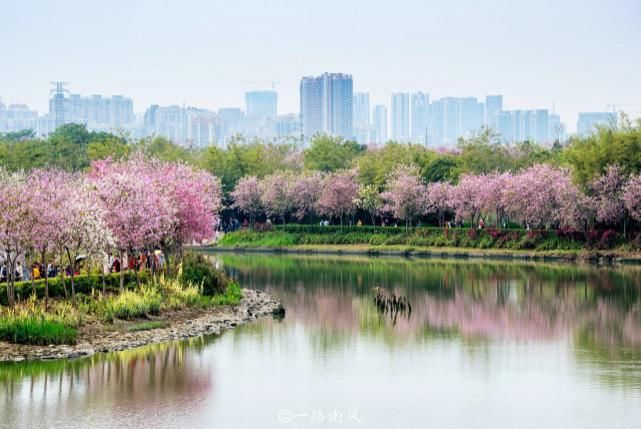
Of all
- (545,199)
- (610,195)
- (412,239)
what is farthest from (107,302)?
(412,239)

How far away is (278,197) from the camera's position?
95375 mm

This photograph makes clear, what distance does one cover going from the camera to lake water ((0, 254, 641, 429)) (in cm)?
2522

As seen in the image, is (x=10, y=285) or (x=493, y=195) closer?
(x=10, y=285)

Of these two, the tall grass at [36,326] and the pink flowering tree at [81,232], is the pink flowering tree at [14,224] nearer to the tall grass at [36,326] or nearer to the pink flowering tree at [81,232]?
the pink flowering tree at [81,232]

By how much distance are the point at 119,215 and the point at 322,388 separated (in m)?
15.3

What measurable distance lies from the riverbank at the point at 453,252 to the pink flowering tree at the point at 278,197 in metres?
6.10

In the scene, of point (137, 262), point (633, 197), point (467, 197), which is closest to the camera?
point (137, 262)

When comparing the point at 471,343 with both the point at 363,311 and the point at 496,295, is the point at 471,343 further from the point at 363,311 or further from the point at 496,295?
the point at 496,295

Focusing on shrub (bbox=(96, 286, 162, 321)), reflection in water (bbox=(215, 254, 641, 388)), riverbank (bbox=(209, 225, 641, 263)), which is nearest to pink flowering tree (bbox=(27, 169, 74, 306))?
shrub (bbox=(96, 286, 162, 321))

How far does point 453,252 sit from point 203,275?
3572 cm

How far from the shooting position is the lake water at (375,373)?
2522 cm

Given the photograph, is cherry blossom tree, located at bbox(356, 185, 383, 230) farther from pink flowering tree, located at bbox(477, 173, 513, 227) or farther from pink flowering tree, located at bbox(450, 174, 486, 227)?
pink flowering tree, located at bbox(477, 173, 513, 227)

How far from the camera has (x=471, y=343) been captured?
3616 centimetres

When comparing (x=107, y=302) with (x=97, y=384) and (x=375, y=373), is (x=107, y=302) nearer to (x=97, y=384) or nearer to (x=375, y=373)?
(x=97, y=384)
